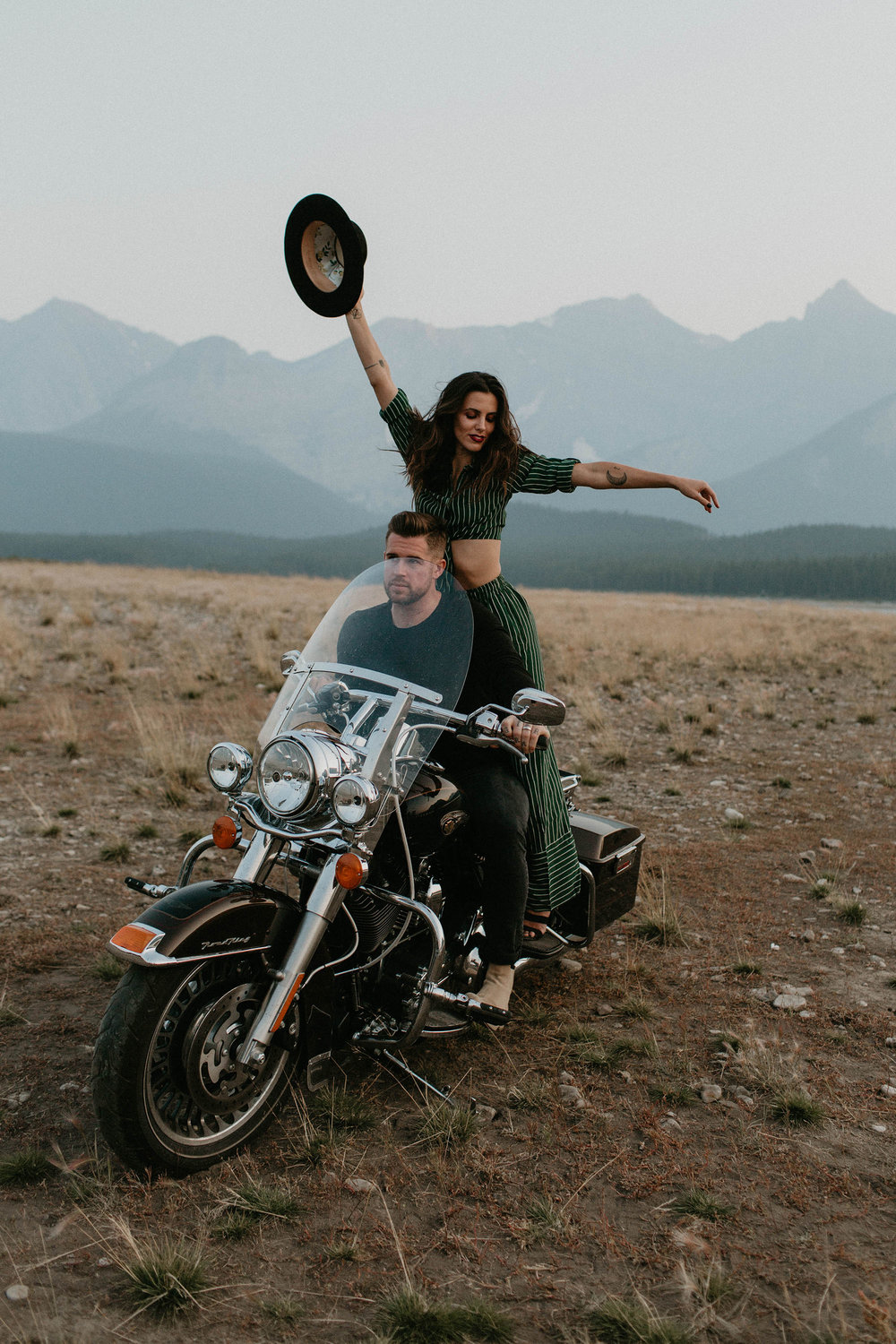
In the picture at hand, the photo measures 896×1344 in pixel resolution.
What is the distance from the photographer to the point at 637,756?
32.6 feet

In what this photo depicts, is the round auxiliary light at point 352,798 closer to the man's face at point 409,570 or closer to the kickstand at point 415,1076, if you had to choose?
the man's face at point 409,570

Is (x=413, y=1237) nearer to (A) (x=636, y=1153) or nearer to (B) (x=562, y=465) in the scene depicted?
(A) (x=636, y=1153)

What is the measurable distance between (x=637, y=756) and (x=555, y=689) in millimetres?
3931

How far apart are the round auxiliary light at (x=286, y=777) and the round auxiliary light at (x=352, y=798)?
90 millimetres

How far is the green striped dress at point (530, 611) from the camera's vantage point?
395cm

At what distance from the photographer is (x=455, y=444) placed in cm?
420

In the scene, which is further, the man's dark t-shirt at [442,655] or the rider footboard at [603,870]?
the rider footboard at [603,870]

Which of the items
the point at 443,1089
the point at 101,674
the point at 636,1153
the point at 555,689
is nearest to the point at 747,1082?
the point at 636,1153

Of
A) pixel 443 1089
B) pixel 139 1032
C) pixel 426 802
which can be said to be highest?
pixel 426 802

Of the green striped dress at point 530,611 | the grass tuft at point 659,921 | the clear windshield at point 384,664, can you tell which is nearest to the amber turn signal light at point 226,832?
the clear windshield at point 384,664

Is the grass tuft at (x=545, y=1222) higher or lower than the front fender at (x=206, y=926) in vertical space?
lower

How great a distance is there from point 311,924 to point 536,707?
3.35ft

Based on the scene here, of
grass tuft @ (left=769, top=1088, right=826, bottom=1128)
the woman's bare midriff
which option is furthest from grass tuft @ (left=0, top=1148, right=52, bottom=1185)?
the woman's bare midriff

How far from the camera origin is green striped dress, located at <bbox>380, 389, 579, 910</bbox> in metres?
3.95
